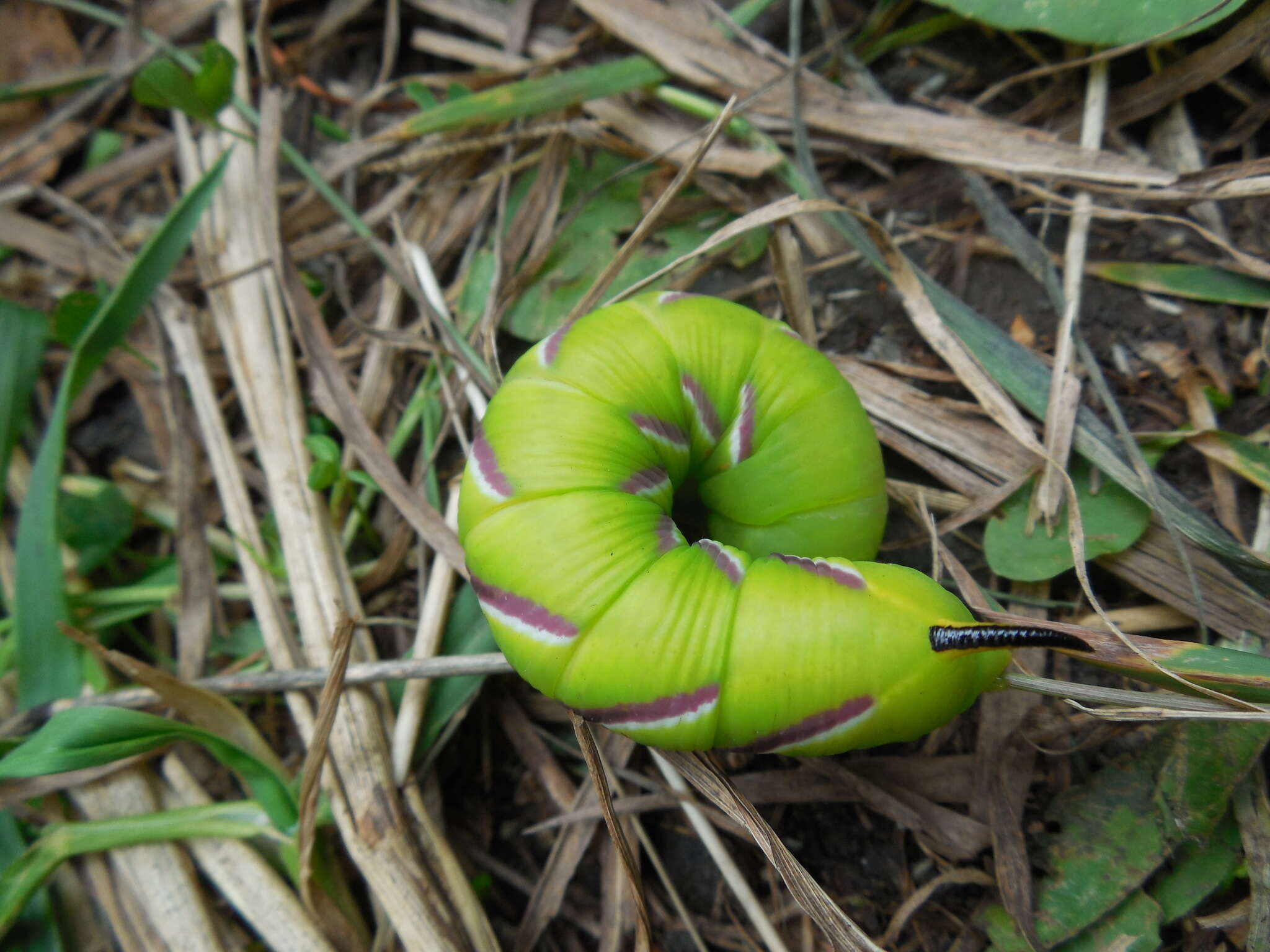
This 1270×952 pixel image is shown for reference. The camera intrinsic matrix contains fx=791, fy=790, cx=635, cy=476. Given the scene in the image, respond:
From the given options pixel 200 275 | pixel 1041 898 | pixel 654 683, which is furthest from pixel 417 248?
pixel 1041 898

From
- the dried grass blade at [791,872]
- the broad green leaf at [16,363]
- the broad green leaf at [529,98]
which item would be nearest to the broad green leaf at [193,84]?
the broad green leaf at [529,98]

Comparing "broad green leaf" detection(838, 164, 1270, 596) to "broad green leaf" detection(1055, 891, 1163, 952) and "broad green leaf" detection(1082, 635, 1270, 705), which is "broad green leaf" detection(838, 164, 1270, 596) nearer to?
"broad green leaf" detection(1082, 635, 1270, 705)

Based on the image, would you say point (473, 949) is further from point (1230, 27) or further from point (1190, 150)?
point (1230, 27)

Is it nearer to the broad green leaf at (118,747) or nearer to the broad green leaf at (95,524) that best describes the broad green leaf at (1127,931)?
the broad green leaf at (118,747)

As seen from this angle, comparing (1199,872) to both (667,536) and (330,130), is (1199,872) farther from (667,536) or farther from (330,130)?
(330,130)

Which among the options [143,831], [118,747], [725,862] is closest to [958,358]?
[725,862]

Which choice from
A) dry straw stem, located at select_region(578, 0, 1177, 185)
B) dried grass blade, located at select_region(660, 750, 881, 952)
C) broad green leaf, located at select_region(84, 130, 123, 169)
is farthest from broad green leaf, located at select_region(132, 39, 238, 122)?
dried grass blade, located at select_region(660, 750, 881, 952)
